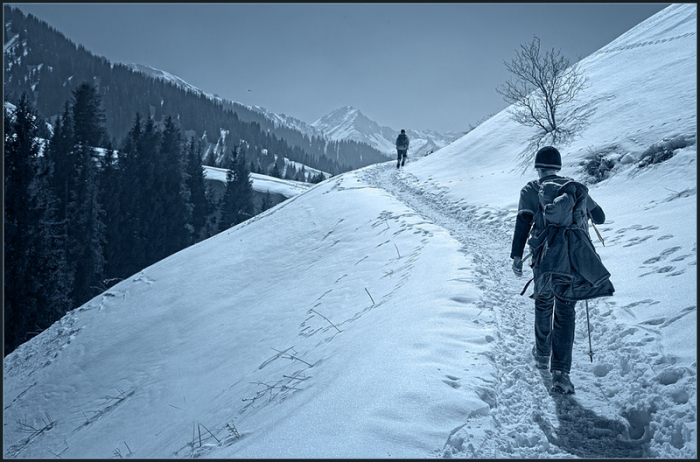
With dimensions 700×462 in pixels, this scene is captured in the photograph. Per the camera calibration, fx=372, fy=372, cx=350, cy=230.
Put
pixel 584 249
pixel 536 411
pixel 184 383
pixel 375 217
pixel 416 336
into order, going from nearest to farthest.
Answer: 1. pixel 536 411
2. pixel 584 249
3. pixel 416 336
4. pixel 184 383
5. pixel 375 217

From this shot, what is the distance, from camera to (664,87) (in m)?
14.0

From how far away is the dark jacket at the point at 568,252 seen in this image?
3.65 m

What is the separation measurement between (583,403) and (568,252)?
1435 mm

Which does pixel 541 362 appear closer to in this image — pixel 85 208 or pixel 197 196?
pixel 85 208

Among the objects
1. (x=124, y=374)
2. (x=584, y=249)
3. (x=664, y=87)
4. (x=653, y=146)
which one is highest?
(x=664, y=87)

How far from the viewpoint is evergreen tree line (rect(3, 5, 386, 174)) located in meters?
147

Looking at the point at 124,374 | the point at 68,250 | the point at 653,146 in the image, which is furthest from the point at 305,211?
the point at 68,250

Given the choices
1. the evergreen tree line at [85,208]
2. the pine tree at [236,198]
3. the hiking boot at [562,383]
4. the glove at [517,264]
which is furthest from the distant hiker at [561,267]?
the pine tree at [236,198]

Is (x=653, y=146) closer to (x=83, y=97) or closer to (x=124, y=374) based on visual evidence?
(x=124, y=374)

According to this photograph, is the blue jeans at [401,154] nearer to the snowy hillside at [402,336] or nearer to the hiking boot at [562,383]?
the snowy hillside at [402,336]

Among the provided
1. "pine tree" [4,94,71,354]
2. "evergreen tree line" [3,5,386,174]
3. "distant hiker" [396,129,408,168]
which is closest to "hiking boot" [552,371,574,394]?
"distant hiker" [396,129,408,168]

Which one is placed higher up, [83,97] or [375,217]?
[83,97]

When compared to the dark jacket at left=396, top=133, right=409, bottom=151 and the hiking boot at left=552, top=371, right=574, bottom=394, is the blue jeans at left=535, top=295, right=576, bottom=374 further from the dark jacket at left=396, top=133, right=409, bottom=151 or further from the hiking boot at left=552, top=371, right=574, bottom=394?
the dark jacket at left=396, top=133, right=409, bottom=151

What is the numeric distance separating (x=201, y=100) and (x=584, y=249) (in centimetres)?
18901
